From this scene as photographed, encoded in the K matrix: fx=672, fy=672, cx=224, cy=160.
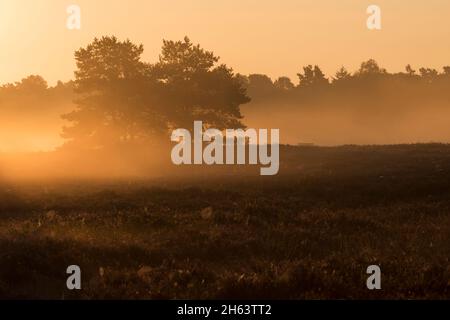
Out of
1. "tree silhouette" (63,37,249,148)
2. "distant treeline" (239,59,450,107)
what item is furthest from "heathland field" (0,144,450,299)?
"distant treeline" (239,59,450,107)

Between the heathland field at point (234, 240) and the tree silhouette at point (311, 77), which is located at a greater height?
the tree silhouette at point (311, 77)

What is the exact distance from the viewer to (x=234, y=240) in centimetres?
1878

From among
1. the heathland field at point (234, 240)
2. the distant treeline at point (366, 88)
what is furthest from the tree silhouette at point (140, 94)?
the distant treeline at point (366, 88)

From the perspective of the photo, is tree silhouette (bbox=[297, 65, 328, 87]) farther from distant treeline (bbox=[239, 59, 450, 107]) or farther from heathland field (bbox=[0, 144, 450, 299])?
heathland field (bbox=[0, 144, 450, 299])

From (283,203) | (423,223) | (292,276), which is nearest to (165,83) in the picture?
(283,203)

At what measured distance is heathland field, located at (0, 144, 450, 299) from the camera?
13.2m

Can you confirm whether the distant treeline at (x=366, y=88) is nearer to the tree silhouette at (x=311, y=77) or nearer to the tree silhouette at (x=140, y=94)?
the tree silhouette at (x=311, y=77)

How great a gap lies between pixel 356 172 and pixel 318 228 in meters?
20.4

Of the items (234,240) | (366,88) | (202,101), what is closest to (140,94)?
(202,101)

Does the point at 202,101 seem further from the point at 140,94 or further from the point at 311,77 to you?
the point at 311,77

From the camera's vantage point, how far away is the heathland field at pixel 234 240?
43.3 feet

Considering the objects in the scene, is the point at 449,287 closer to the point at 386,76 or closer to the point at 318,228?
the point at 318,228

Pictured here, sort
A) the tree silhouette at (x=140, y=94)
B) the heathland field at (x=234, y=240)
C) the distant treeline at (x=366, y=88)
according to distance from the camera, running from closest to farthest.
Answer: the heathland field at (x=234, y=240) < the tree silhouette at (x=140, y=94) < the distant treeline at (x=366, y=88)

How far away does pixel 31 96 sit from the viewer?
485ft
